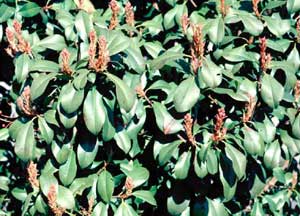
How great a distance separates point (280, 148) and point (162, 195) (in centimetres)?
54

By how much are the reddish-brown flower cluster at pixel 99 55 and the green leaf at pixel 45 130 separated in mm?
314

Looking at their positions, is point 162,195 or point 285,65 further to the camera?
point 162,195

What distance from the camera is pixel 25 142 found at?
222 centimetres

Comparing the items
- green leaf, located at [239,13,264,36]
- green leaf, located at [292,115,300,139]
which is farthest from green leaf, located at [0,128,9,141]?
green leaf, located at [292,115,300,139]

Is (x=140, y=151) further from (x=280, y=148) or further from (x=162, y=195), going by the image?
(x=280, y=148)

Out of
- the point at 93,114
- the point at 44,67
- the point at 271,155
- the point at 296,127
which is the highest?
the point at 44,67

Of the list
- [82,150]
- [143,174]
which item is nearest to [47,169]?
[82,150]

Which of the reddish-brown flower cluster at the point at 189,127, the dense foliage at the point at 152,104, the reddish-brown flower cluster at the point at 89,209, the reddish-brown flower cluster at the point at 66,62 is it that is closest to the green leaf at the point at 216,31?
the dense foliage at the point at 152,104

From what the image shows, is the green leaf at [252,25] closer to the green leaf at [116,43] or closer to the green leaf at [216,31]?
the green leaf at [216,31]

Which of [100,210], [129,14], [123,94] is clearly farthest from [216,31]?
[100,210]

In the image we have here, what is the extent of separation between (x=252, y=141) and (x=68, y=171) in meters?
0.72

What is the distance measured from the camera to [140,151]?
2490 mm

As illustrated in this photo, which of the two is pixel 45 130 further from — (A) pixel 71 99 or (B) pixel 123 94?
(B) pixel 123 94

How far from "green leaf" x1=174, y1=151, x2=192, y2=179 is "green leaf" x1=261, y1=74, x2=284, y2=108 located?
0.37 meters
